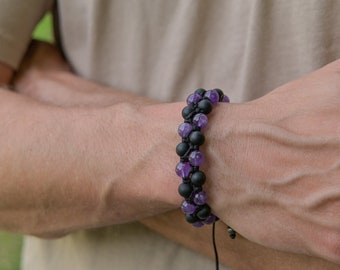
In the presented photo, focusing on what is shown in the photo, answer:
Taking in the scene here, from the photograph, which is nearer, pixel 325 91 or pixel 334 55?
pixel 325 91

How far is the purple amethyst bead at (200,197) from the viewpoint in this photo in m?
0.60

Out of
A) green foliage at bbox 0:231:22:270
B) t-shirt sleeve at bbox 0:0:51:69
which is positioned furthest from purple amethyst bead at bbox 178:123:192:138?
green foliage at bbox 0:231:22:270

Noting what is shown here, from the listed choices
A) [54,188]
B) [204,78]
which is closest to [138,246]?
[54,188]

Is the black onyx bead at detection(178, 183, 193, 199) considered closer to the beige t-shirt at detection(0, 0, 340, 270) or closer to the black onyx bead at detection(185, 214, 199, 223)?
the black onyx bead at detection(185, 214, 199, 223)

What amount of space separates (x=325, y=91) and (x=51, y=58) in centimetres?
52

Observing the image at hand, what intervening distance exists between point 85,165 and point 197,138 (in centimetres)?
17

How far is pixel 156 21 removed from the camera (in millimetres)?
800

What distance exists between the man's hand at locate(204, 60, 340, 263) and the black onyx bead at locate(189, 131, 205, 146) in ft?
0.07

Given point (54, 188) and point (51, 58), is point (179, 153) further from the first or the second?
point (51, 58)

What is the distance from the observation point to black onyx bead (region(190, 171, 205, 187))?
0.59 meters

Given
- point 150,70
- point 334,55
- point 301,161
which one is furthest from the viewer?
point 150,70

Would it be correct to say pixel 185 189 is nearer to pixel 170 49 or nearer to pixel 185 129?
pixel 185 129

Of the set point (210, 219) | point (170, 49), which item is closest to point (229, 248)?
point (210, 219)

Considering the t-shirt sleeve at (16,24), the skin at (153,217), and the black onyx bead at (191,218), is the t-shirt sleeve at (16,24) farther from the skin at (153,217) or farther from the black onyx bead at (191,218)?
the black onyx bead at (191,218)
